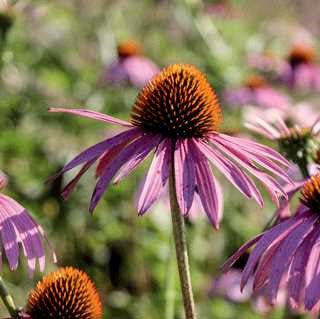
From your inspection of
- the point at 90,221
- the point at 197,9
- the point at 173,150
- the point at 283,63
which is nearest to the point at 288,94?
the point at 283,63

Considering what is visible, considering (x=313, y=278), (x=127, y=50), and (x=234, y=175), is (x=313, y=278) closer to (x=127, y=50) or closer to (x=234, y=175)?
(x=234, y=175)

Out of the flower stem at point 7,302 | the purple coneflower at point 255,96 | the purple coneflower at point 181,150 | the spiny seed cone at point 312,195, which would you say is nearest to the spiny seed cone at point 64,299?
the flower stem at point 7,302

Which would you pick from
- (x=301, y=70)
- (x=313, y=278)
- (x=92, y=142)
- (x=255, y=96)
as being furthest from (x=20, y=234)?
(x=301, y=70)

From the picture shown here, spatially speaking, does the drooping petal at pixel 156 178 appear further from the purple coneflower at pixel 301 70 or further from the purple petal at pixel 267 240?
the purple coneflower at pixel 301 70

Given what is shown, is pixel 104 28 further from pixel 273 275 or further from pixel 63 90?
pixel 273 275

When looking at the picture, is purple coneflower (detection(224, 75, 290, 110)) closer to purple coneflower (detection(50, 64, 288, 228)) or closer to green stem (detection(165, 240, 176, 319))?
green stem (detection(165, 240, 176, 319))

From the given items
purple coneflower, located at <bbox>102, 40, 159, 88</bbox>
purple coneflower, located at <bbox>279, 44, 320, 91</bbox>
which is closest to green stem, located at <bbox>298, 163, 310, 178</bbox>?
purple coneflower, located at <bbox>102, 40, 159, 88</bbox>
